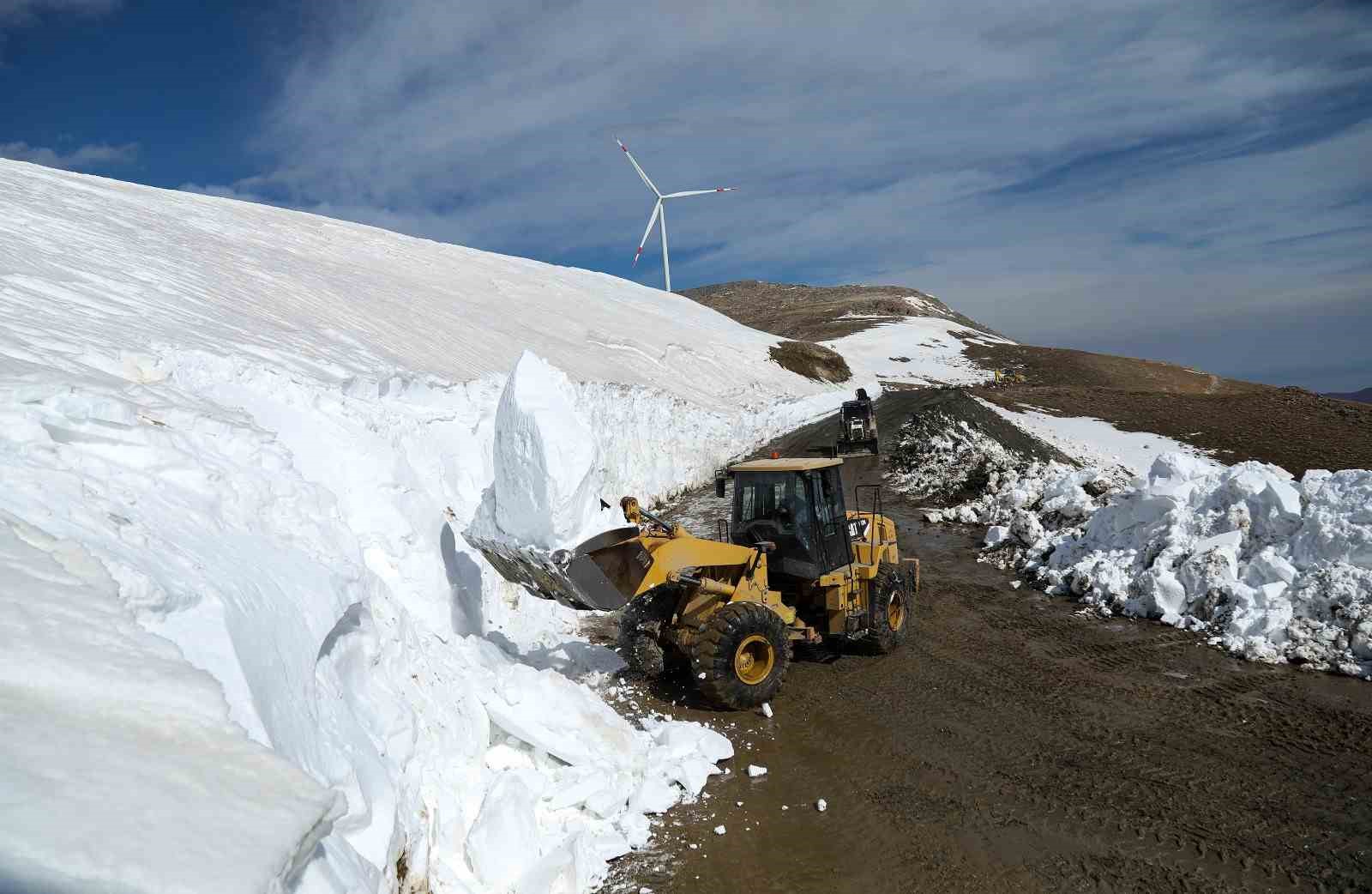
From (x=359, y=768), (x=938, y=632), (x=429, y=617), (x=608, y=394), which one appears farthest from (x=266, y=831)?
(x=608, y=394)

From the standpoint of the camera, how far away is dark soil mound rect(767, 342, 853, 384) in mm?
41469

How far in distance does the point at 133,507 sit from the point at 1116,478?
14.9 metres

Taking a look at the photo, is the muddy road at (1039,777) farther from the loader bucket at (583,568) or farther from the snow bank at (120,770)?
the snow bank at (120,770)

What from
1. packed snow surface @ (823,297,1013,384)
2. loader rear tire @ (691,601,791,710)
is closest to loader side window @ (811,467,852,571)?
loader rear tire @ (691,601,791,710)

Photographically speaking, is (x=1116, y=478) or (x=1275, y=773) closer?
(x=1275, y=773)

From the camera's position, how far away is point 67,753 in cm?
241

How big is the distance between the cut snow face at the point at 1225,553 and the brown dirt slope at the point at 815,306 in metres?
52.7

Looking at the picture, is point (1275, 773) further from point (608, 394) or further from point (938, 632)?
point (608, 394)

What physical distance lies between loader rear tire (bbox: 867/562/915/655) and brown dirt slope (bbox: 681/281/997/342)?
5561 centimetres

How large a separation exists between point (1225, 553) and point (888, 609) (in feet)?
13.7

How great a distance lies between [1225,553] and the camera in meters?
9.45

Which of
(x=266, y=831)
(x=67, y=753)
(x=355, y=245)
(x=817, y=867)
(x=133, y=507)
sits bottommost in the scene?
(x=817, y=867)

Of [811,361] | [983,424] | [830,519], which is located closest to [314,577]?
[830,519]

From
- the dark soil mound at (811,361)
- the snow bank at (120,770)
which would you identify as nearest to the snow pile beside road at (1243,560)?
the snow bank at (120,770)
